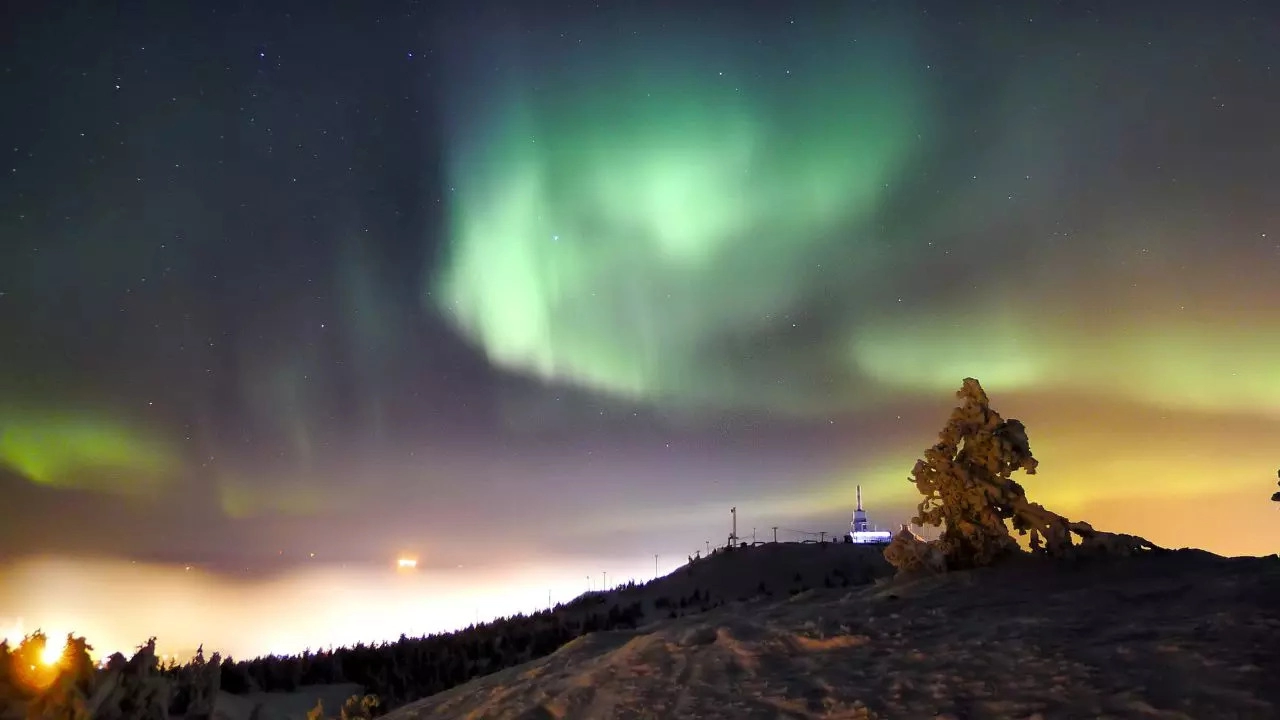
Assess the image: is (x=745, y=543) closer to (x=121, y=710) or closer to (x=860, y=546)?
(x=860, y=546)

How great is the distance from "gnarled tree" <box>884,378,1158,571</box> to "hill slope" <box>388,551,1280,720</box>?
26.4 inches

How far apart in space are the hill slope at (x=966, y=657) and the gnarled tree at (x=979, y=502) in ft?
2.20

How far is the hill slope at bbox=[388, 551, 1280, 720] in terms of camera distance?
20.8ft

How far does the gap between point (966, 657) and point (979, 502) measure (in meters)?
6.25

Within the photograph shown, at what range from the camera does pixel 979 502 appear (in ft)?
44.1

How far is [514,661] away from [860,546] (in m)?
20.6

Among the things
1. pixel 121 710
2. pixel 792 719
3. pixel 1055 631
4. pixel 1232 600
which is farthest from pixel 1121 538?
pixel 121 710

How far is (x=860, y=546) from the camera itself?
1462 inches

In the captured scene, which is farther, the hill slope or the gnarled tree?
the gnarled tree

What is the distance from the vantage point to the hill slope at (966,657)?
6.34 metres

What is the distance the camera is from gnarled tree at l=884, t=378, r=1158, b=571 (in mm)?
12857

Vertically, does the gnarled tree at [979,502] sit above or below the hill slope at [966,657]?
above

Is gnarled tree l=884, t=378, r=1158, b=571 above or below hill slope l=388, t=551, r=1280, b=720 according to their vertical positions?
above

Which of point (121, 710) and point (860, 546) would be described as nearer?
point (121, 710)
